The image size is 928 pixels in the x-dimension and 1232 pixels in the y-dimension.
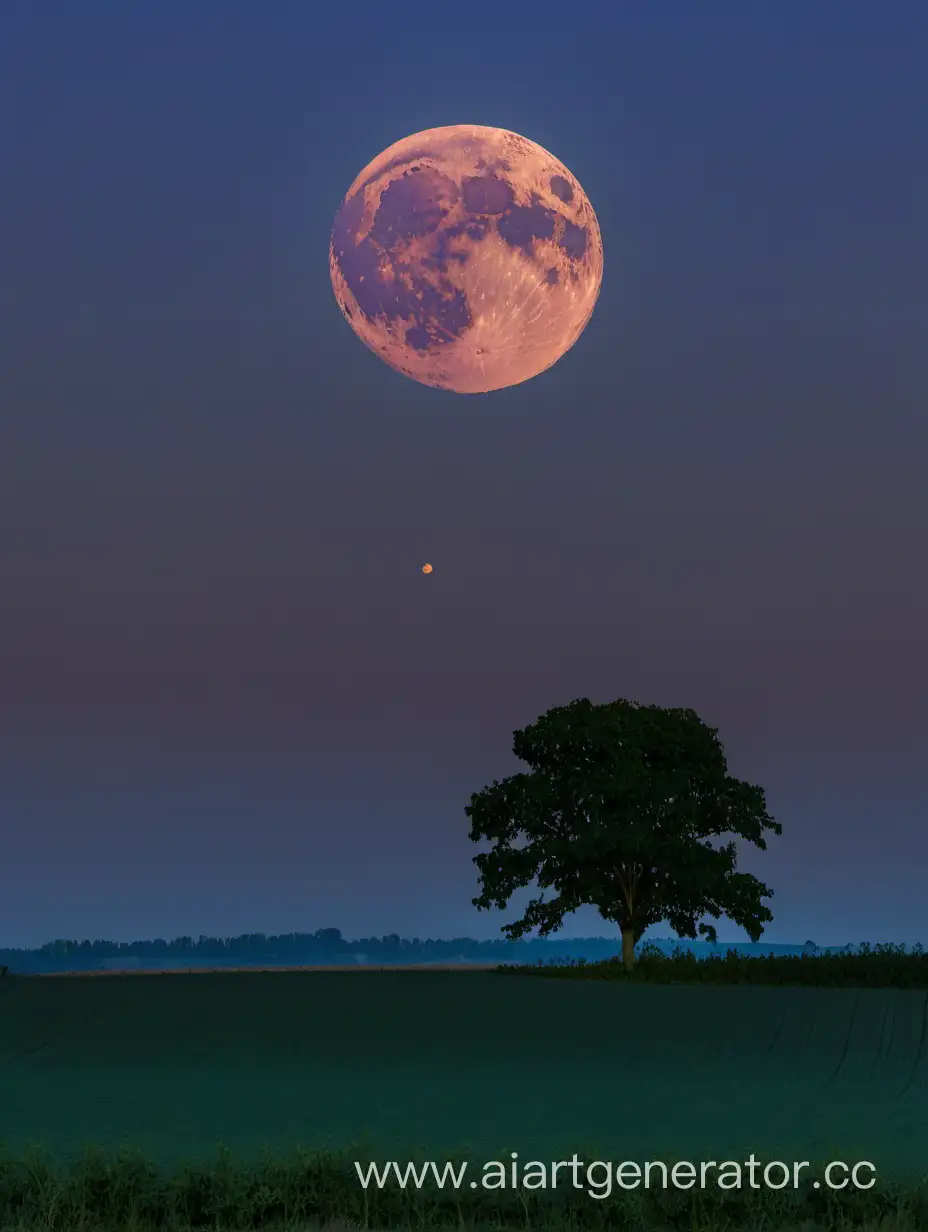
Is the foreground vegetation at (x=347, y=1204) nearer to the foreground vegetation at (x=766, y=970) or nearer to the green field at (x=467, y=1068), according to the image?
the green field at (x=467, y=1068)

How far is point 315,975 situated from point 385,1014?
1861 centimetres

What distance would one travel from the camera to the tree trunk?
66.6 metres

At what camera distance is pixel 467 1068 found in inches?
1356

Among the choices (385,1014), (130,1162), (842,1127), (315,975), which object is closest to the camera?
(130,1162)

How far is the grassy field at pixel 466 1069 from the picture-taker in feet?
75.8

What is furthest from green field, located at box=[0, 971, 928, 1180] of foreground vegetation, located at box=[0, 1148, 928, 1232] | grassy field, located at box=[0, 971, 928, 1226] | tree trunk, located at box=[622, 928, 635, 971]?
tree trunk, located at box=[622, 928, 635, 971]

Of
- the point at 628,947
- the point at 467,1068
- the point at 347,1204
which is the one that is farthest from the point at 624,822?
the point at 347,1204

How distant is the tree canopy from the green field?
6505 millimetres

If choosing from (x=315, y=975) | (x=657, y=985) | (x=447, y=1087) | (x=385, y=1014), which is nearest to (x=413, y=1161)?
(x=447, y=1087)

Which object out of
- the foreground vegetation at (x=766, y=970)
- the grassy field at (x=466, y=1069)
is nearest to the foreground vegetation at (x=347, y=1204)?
the grassy field at (x=466, y=1069)

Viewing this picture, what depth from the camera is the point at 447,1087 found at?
101 feet

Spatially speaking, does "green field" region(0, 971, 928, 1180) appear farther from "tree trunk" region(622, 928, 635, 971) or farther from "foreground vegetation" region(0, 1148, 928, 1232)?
"tree trunk" region(622, 928, 635, 971)

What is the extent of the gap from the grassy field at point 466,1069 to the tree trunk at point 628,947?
686 centimetres

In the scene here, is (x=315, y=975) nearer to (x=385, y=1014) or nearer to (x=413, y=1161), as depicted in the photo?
(x=385, y=1014)
